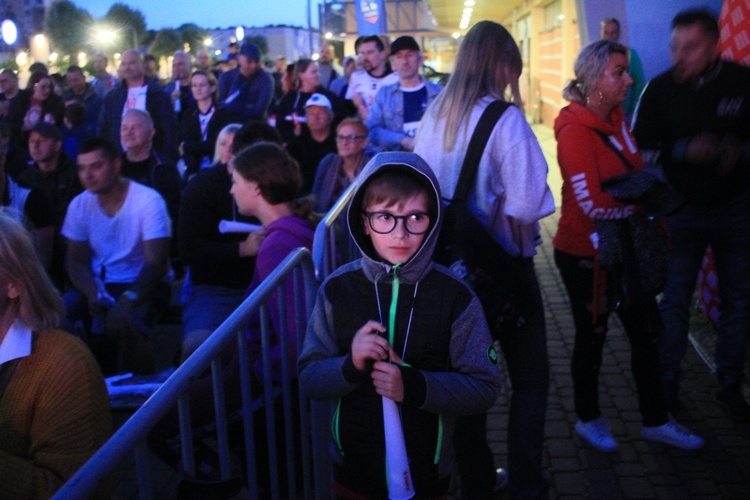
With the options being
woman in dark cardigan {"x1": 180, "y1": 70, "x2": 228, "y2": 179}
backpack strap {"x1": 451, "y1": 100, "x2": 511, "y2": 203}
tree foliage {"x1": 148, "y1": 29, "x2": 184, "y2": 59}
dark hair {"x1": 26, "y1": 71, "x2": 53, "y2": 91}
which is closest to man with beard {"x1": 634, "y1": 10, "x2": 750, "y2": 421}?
backpack strap {"x1": 451, "y1": 100, "x2": 511, "y2": 203}

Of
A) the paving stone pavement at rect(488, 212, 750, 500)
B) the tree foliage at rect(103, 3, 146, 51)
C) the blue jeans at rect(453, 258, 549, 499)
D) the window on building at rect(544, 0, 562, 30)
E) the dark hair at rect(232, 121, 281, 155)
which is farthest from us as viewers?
the tree foliage at rect(103, 3, 146, 51)

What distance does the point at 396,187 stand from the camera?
2.11 meters

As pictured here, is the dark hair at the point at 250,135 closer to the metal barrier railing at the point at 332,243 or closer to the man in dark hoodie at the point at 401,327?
the metal barrier railing at the point at 332,243

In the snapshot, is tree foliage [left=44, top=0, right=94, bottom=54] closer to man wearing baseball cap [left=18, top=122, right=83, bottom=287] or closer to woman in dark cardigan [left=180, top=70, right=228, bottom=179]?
woman in dark cardigan [left=180, top=70, right=228, bottom=179]

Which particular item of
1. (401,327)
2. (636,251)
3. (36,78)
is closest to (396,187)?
(401,327)

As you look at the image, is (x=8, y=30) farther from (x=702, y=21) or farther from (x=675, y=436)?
(x=675, y=436)

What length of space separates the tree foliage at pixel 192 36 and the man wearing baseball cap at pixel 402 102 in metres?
42.8

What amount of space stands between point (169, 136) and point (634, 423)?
585cm

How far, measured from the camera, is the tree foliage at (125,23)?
146 feet

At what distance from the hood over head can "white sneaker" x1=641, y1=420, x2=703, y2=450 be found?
2.04 m

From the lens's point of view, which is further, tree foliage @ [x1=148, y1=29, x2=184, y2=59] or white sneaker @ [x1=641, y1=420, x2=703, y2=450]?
tree foliage @ [x1=148, y1=29, x2=184, y2=59]

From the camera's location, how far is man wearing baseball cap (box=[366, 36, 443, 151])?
5.74 meters

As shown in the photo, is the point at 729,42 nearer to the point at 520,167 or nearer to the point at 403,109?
the point at 403,109

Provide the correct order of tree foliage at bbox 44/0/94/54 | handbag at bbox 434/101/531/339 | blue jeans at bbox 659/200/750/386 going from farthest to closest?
tree foliage at bbox 44/0/94/54, blue jeans at bbox 659/200/750/386, handbag at bbox 434/101/531/339
